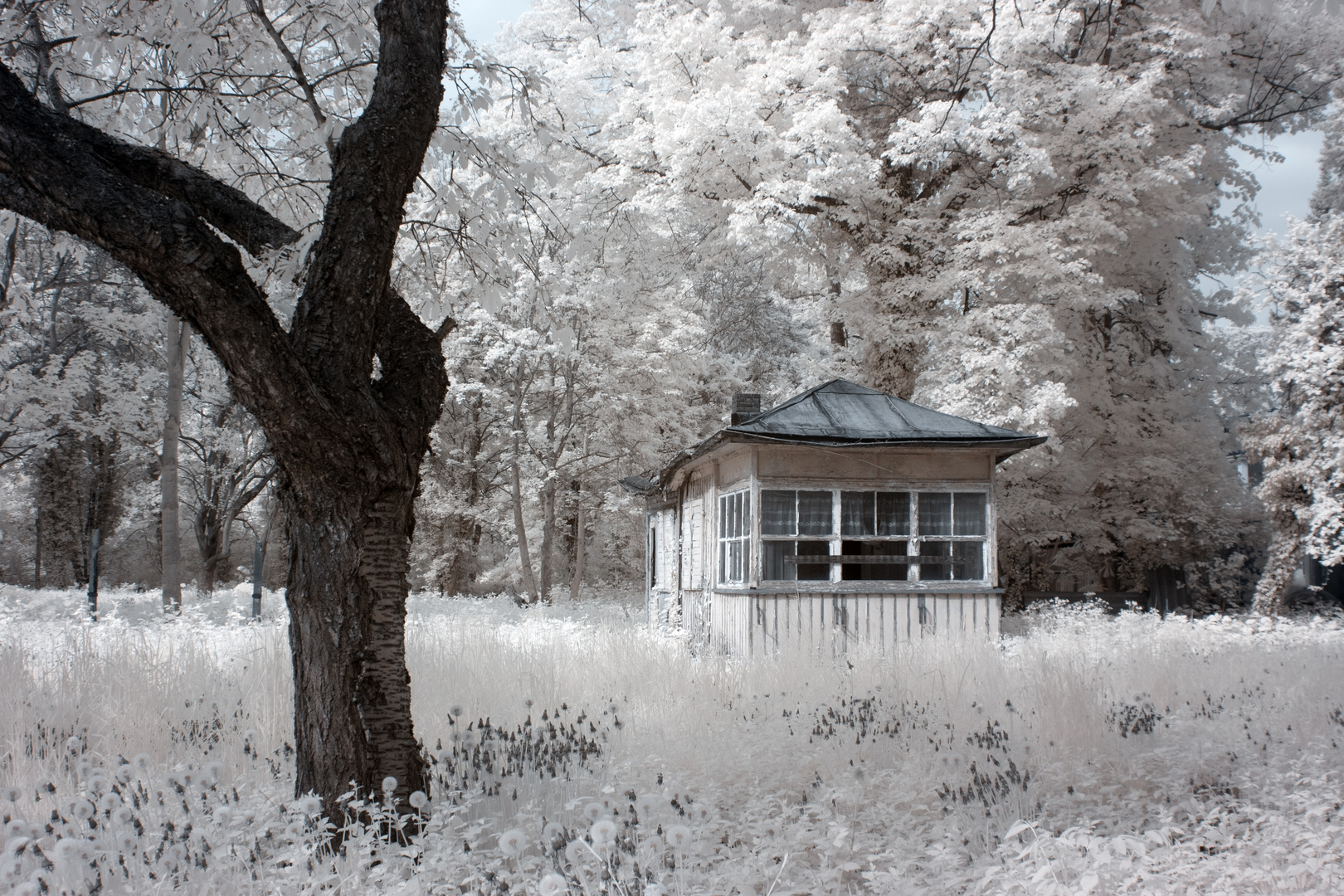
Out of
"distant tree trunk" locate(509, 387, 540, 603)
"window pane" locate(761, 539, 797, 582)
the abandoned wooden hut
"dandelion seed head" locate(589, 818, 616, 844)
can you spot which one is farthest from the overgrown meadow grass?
"distant tree trunk" locate(509, 387, 540, 603)

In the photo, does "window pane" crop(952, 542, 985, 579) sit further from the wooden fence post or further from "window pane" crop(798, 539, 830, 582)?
the wooden fence post

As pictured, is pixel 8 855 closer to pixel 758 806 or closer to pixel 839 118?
pixel 758 806

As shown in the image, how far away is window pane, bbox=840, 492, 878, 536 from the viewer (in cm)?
1149

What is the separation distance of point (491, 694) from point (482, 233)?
3269 mm

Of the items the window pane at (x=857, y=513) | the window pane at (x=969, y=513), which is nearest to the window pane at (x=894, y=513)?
the window pane at (x=857, y=513)

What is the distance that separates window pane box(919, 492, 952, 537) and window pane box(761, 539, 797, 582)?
5.80 feet

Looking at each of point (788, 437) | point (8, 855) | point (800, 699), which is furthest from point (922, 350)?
point (8, 855)

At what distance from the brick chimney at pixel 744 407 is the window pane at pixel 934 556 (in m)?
2.42

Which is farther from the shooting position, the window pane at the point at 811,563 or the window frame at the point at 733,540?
the window pane at the point at 811,563

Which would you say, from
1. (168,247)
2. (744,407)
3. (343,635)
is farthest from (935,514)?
(168,247)

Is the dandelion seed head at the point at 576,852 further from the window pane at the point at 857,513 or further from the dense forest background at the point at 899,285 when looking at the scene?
the dense forest background at the point at 899,285

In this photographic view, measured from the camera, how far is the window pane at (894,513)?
11.6 meters

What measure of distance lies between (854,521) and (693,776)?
700 centimetres

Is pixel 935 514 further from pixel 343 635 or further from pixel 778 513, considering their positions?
pixel 343 635
